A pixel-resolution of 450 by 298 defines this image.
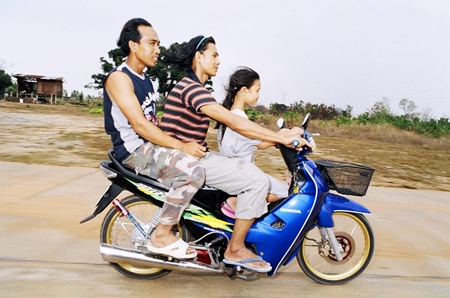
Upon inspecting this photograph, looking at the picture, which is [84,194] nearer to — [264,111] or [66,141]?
[66,141]

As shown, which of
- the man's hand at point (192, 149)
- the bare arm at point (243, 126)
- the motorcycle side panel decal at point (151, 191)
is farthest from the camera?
the motorcycle side panel decal at point (151, 191)

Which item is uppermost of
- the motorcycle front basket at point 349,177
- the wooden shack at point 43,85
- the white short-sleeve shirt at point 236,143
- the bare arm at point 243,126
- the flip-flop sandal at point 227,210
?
the bare arm at point 243,126

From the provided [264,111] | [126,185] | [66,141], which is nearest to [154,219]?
[126,185]

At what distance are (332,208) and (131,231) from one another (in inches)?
57.9

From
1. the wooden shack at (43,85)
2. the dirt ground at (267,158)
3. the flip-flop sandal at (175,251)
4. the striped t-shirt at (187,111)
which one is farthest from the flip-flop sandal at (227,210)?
the wooden shack at (43,85)

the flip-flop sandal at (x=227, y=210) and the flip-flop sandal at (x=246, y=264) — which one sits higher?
the flip-flop sandal at (x=227, y=210)

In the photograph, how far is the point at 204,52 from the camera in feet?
9.47

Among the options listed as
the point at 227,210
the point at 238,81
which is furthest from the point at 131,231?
the point at 238,81

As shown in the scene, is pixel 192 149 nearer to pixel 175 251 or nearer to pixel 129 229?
pixel 175 251

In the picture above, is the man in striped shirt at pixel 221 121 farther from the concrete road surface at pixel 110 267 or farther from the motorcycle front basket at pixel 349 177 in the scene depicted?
the concrete road surface at pixel 110 267

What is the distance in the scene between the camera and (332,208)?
315 centimetres

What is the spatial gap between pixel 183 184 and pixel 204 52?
0.89 m

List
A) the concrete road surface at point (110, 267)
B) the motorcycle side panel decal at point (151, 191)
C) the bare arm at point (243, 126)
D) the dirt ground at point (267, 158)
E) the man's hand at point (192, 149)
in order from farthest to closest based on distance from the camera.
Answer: the dirt ground at point (267, 158)
the concrete road surface at point (110, 267)
the motorcycle side panel decal at point (151, 191)
the man's hand at point (192, 149)
the bare arm at point (243, 126)

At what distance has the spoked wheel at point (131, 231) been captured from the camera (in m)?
3.10
